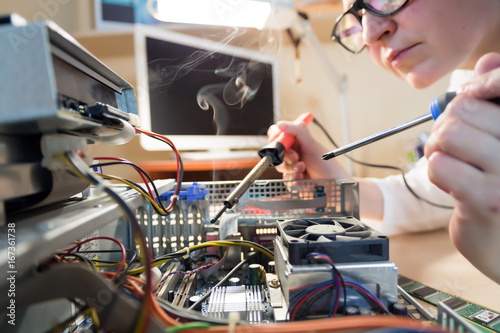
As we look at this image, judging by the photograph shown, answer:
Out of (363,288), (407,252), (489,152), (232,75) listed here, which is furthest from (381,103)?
(363,288)

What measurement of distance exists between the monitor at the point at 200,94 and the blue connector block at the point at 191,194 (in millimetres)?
730

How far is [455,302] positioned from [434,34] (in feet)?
1.79

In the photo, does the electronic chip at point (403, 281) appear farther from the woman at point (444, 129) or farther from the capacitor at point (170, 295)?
the capacitor at point (170, 295)

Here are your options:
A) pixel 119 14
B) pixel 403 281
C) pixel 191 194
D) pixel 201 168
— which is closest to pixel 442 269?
pixel 403 281

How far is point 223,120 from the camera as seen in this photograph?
1455mm

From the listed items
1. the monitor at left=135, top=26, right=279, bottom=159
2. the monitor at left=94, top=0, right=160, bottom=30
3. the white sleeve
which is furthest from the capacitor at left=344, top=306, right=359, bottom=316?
the monitor at left=94, top=0, right=160, bottom=30

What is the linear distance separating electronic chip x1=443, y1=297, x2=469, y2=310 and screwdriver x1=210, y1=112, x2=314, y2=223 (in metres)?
0.37

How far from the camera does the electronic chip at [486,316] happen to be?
15.2 inches

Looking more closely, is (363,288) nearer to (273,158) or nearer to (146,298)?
(146,298)

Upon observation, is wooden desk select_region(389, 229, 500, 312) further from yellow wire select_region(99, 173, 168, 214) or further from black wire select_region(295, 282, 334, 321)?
yellow wire select_region(99, 173, 168, 214)

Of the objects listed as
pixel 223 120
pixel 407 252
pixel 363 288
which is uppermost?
pixel 223 120

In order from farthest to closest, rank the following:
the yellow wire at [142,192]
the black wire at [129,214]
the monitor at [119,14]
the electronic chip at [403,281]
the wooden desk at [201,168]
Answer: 1. the monitor at [119,14]
2. the wooden desk at [201,168]
3. the electronic chip at [403,281]
4. the yellow wire at [142,192]
5. the black wire at [129,214]

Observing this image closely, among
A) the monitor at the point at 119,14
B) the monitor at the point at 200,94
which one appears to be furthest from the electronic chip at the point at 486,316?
the monitor at the point at 119,14

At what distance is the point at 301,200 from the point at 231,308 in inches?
10.3
